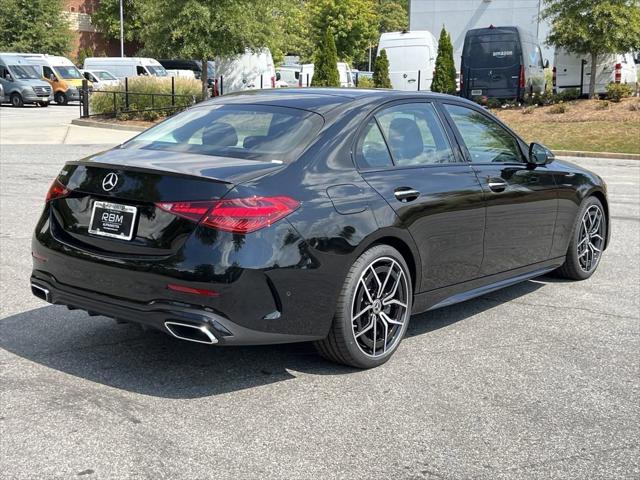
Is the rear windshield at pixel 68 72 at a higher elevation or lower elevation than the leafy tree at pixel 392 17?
lower

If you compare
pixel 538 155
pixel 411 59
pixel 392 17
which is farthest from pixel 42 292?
pixel 392 17

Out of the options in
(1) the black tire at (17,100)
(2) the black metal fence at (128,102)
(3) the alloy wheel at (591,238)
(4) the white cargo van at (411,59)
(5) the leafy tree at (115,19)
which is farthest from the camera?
(5) the leafy tree at (115,19)

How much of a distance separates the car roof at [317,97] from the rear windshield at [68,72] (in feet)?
125

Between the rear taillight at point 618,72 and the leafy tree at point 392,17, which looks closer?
the rear taillight at point 618,72

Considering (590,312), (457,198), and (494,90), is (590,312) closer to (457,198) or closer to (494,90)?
(457,198)

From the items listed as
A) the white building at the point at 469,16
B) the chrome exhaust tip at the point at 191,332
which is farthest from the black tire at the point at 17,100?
the chrome exhaust tip at the point at 191,332

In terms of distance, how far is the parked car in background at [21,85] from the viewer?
3706cm

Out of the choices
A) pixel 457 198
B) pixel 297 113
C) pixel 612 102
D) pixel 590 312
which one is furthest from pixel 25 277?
pixel 612 102

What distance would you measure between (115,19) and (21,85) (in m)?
36.8

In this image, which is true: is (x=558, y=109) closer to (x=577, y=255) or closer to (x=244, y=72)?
(x=244, y=72)

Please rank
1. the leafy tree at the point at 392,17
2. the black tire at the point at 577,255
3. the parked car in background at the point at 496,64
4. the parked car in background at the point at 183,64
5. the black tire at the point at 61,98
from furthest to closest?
the leafy tree at the point at 392,17, the parked car in background at the point at 183,64, the black tire at the point at 61,98, the parked car in background at the point at 496,64, the black tire at the point at 577,255

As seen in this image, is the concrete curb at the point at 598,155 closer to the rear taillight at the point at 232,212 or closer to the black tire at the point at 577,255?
the black tire at the point at 577,255

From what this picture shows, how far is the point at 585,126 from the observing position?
882 inches

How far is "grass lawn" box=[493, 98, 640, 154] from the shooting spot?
20.7m
